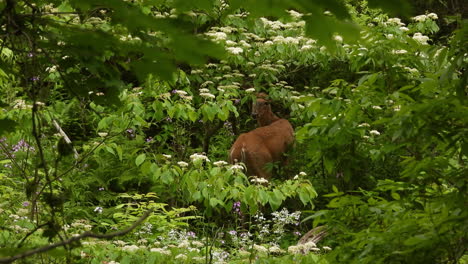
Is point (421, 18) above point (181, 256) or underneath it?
above

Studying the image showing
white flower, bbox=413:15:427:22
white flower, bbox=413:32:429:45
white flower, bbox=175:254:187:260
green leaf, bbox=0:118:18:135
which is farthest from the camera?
white flower, bbox=413:15:427:22

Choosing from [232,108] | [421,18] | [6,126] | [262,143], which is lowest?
[262,143]

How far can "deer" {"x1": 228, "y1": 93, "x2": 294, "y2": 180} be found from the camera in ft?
28.5

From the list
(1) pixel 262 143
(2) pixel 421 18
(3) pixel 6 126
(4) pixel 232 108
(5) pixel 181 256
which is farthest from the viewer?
(2) pixel 421 18

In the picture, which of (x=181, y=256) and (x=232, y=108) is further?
(x=232, y=108)

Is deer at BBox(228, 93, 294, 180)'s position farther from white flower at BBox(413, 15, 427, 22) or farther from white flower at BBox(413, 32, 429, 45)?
white flower at BBox(413, 15, 427, 22)

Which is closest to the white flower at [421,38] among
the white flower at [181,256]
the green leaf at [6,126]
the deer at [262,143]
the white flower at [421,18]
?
the white flower at [421,18]

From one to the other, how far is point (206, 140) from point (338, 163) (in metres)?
5.44

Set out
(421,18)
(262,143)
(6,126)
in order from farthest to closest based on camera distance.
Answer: (421,18), (262,143), (6,126)

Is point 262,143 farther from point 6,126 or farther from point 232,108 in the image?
point 6,126

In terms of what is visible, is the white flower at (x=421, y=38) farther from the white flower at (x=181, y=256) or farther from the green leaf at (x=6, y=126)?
the green leaf at (x=6, y=126)

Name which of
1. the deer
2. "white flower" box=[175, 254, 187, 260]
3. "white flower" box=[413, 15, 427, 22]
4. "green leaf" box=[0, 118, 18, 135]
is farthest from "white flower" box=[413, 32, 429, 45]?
"green leaf" box=[0, 118, 18, 135]

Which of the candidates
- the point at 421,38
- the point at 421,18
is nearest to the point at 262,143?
the point at 421,38

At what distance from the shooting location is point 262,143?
29.1ft
